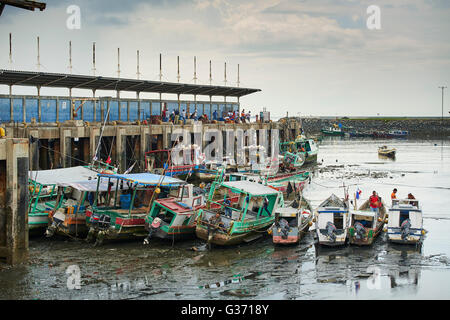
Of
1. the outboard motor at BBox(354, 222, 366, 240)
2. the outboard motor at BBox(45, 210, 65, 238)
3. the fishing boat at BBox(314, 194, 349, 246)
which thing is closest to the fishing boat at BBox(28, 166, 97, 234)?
the outboard motor at BBox(45, 210, 65, 238)

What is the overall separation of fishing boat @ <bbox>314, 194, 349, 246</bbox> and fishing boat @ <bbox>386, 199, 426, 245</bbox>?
5.93ft

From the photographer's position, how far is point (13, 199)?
55.3ft

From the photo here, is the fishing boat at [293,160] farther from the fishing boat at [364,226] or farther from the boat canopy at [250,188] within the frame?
the fishing boat at [364,226]

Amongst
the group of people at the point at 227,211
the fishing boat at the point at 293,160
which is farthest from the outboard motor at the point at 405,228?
the fishing boat at the point at 293,160

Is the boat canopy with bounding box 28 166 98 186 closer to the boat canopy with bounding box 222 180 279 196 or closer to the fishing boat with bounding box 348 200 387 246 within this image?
the boat canopy with bounding box 222 180 279 196

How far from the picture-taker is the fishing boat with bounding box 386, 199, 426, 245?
2081 centimetres

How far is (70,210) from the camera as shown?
21656mm

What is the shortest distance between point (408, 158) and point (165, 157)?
125 feet

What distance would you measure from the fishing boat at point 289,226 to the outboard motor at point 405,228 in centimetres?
396

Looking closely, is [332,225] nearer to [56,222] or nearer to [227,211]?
[227,211]

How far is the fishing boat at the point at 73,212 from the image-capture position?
21.4 m

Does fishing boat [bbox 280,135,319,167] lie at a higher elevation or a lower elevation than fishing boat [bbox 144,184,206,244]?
higher

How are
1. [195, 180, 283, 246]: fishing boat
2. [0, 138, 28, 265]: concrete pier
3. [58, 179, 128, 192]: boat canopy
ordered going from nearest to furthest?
[0, 138, 28, 265]: concrete pier
[195, 180, 283, 246]: fishing boat
[58, 179, 128, 192]: boat canopy
